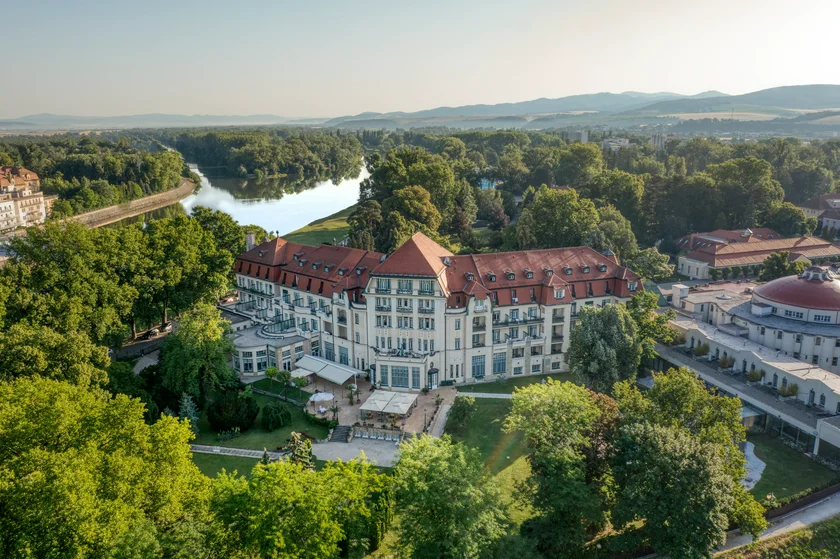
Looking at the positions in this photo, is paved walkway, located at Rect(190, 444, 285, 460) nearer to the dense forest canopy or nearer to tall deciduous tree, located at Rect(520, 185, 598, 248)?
tall deciduous tree, located at Rect(520, 185, 598, 248)

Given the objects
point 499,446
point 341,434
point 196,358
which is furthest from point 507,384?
point 196,358

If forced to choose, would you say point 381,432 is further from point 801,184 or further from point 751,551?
point 801,184

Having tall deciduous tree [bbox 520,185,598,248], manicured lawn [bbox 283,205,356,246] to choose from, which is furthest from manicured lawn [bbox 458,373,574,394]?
manicured lawn [bbox 283,205,356,246]

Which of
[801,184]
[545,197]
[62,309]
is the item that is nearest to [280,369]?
[62,309]

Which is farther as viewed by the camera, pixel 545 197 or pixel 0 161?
pixel 0 161

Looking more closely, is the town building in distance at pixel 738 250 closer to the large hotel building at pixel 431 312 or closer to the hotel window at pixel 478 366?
the large hotel building at pixel 431 312

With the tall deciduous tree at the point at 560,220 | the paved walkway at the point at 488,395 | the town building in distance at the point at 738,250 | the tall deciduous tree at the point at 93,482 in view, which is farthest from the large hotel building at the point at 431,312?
the town building in distance at the point at 738,250
